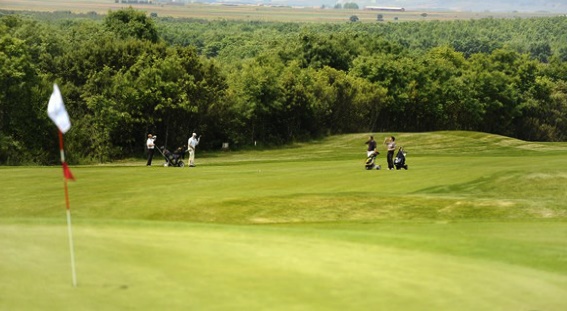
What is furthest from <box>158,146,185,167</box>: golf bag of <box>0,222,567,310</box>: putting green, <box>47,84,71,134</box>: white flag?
<box>47,84,71,134</box>: white flag

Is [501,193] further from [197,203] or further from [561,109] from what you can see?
[561,109]

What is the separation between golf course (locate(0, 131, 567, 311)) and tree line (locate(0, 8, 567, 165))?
44064 mm

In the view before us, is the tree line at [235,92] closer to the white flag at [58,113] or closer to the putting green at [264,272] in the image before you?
the putting green at [264,272]

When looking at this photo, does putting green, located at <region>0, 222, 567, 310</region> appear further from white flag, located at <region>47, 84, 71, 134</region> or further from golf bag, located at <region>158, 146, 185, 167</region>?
golf bag, located at <region>158, 146, 185, 167</region>

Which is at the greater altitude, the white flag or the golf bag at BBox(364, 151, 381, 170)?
the white flag

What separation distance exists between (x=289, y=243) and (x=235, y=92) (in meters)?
84.3

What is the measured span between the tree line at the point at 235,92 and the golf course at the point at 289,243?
44064 millimetres

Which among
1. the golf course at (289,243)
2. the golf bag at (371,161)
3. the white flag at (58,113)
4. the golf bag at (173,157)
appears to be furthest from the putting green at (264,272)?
the golf bag at (173,157)

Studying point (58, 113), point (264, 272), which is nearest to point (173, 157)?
point (264, 272)

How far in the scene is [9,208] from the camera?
1252 inches

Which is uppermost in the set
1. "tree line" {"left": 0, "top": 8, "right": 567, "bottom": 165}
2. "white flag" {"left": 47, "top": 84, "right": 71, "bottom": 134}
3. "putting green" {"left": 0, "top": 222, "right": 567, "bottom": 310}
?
"white flag" {"left": 47, "top": 84, "right": 71, "bottom": 134}

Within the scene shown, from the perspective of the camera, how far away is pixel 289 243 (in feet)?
64.5

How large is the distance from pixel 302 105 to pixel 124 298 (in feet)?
314

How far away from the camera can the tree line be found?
8231cm
